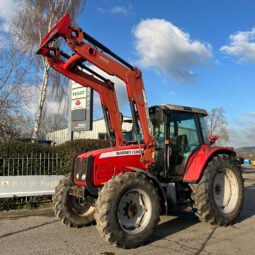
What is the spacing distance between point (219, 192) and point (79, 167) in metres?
3.12

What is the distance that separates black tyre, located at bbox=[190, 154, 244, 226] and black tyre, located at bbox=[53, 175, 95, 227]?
2138 millimetres

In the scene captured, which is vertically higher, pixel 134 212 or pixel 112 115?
pixel 112 115

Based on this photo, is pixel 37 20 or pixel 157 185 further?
pixel 37 20

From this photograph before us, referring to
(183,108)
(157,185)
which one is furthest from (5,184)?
(183,108)

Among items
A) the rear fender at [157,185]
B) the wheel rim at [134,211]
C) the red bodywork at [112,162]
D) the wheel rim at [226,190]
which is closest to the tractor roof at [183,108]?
Answer: the red bodywork at [112,162]

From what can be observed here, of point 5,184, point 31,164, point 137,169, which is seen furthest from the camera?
point 31,164

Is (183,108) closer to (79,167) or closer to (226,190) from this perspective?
(226,190)

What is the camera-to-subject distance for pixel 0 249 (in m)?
4.11

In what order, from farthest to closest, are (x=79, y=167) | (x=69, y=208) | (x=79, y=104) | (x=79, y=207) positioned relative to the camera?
(x=79, y=104)
(x=79, y=207)
(x=69, y=208)
(x=79, y=167)

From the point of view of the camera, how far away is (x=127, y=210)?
4.36 m

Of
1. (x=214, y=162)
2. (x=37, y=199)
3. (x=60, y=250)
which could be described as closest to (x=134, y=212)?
(x=60, y=250)

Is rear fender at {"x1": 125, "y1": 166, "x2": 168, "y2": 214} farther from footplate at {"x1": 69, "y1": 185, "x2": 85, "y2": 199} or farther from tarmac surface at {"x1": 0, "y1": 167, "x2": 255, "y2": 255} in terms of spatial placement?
footplate at {"x1": 69, "y1": 185, "x2": 85, "y2": 199}

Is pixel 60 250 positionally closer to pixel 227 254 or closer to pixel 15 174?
pixel 227 254

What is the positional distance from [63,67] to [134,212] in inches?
118
